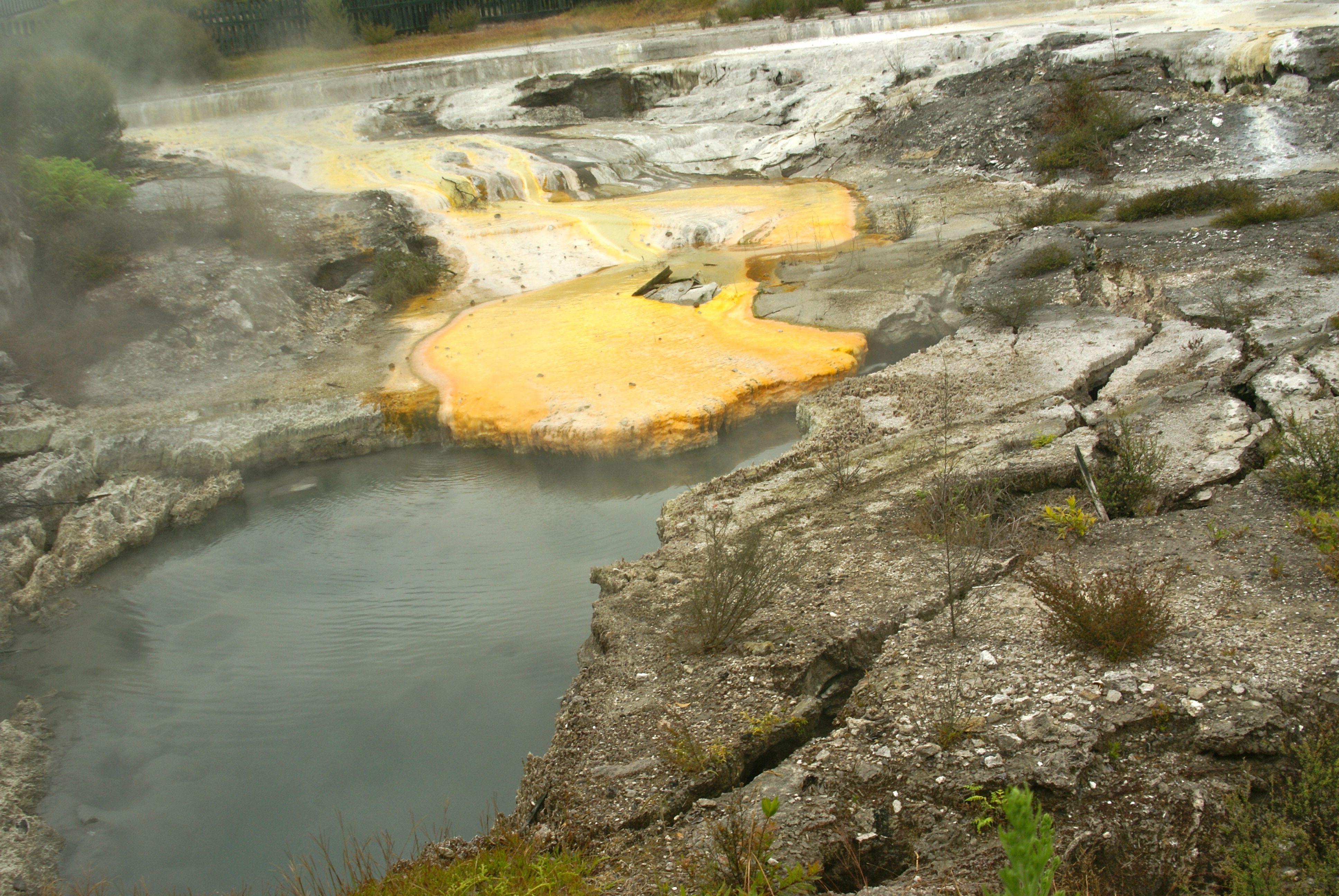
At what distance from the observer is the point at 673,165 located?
14977 mm

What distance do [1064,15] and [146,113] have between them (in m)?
15.7

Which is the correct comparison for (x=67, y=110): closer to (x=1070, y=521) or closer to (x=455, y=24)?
(x=455, y=24)

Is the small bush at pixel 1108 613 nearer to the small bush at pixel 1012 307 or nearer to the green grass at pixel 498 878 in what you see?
the green grass at pixel 498 878

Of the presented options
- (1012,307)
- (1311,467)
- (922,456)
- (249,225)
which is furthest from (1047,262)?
(249,225)

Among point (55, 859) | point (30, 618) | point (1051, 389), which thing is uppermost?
point (1051, 389)

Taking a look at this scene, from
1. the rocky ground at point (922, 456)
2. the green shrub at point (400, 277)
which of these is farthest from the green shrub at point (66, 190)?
the green shrub at point (400, 277)

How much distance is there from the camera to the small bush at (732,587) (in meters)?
4.13

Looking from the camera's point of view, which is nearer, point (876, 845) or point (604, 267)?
point (876, 845)

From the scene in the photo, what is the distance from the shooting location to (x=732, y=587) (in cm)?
415

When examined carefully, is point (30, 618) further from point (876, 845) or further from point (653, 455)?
point (876, 845)

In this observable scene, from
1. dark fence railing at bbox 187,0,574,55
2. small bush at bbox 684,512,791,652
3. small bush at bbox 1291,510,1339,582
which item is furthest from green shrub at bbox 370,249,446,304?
dark fence railing at bbox 187,0,574,55

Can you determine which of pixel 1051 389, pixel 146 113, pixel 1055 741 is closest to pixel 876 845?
pixel 1055 741

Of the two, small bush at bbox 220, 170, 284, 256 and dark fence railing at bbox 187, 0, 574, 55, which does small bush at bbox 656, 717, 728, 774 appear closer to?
small bush at bbox 220, 170, 284, 256

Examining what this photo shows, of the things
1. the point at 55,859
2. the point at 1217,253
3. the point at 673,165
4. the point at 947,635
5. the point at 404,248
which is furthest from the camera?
the point at 673,165
